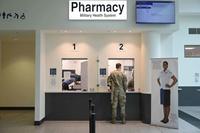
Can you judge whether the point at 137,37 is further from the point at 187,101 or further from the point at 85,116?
the point at 187,101

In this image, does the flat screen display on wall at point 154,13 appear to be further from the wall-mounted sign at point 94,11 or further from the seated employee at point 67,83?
the seated employee at point 67,83

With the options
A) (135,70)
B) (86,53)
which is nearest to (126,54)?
(135,70)

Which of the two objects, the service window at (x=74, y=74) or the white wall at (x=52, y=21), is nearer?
the white wall at (x=52, y=21)

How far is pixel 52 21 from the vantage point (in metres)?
9.90

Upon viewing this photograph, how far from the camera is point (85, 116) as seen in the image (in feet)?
34.7

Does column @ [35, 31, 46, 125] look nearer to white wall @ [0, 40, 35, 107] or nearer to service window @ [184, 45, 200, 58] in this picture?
white wall @ [0, 40, 35, 107]

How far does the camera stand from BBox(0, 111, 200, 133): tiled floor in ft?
28.7

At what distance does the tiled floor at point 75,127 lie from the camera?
8734 mm

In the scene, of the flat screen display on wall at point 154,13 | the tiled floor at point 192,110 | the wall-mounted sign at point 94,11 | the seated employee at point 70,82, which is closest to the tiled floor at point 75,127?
the seated employee at point 70,82

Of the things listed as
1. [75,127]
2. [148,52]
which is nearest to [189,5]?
[148,52]

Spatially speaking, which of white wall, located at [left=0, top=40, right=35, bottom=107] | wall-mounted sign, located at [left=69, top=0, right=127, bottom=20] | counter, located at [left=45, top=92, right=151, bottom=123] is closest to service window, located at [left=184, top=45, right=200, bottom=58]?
counter, located at [left=45, top=92, right=151, bottom=123]

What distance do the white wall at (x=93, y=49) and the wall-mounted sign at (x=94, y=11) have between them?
1.01 meters

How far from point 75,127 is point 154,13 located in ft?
13.0

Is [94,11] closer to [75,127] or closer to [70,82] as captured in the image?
[70,82]
